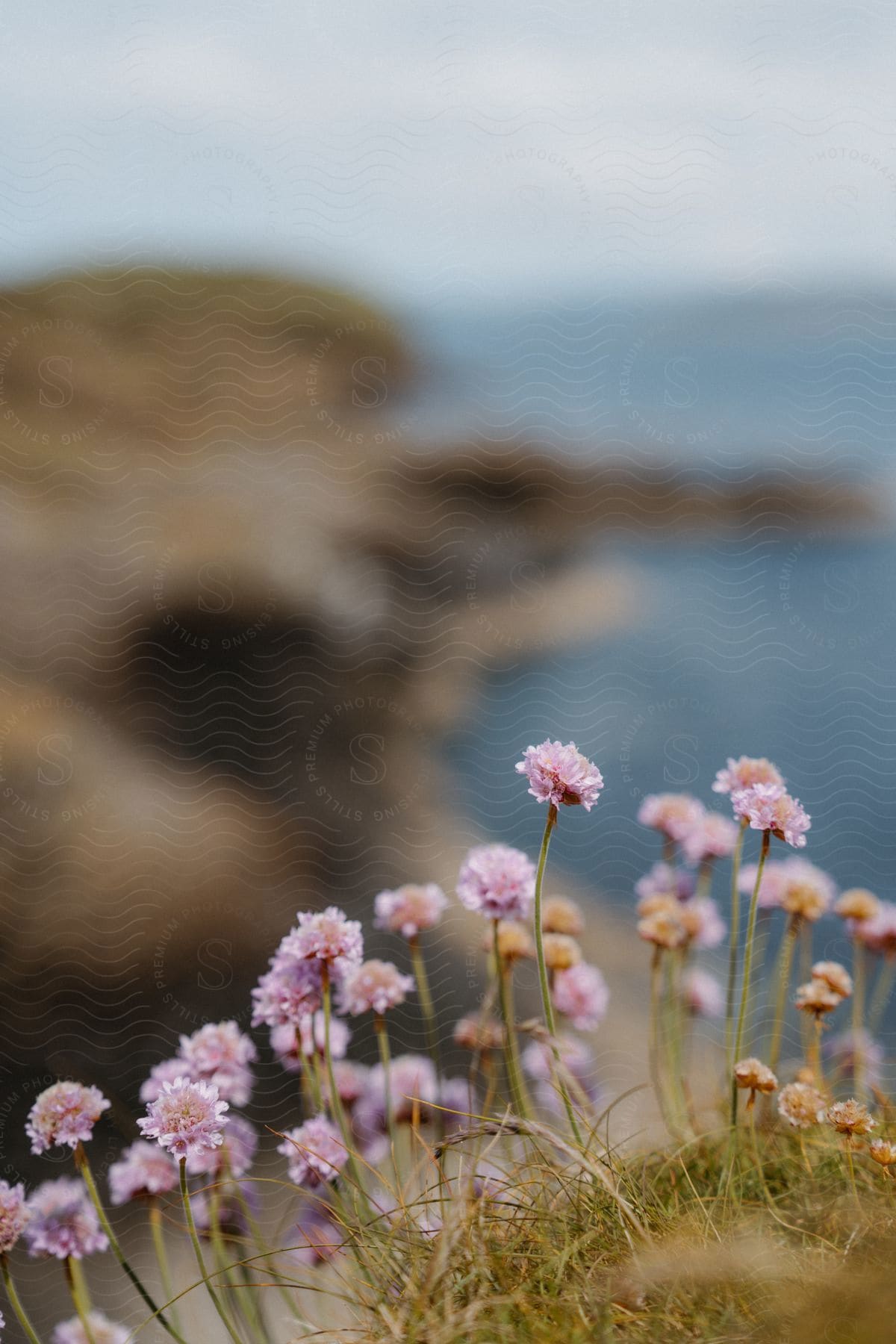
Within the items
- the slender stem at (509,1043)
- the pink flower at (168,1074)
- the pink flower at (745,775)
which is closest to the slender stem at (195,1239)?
the pink flower at (168,1074)

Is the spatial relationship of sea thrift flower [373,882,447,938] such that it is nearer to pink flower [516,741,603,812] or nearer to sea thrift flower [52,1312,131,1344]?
pink flower [516,741,603,812]

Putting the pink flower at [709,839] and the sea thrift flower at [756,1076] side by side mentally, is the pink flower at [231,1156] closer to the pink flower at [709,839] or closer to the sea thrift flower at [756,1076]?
the sea thrift flower at [756,1076]

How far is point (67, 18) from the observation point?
1.09 m

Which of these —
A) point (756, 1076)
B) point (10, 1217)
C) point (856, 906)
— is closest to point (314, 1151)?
point (10, 1217)

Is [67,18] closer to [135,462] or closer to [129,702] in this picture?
[135,462]

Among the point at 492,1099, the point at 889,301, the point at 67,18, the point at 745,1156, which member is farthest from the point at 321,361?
the point at 745,1156

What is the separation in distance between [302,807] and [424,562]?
1.20 ft

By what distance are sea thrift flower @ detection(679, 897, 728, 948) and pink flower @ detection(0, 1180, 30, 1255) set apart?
617 mm

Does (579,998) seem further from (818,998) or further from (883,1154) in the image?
(883,1154)

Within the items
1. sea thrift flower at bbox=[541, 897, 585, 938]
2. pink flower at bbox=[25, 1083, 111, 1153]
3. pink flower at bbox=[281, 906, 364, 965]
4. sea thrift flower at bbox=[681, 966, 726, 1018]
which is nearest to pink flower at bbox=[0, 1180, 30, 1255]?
pink flower at bbox=[25, 1083, 111, 1153]

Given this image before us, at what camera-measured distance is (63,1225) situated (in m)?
0.79

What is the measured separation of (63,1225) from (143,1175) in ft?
0.23

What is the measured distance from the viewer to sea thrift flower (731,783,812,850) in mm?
722

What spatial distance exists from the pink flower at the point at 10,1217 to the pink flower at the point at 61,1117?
0.10 ft
